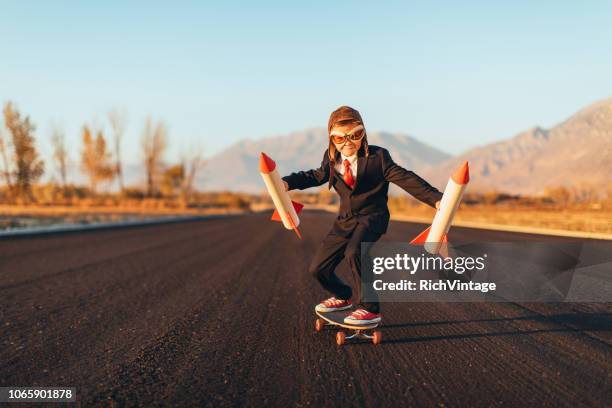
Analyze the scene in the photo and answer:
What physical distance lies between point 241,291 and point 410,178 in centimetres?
373

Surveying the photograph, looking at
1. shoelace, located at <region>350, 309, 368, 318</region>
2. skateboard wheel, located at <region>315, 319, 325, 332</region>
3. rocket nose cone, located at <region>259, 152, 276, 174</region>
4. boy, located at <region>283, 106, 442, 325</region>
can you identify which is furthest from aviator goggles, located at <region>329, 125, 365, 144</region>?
skateboard wheel, located at <region>315, 319, 325, 332</region>

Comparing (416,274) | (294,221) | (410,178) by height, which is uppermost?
(410,178)

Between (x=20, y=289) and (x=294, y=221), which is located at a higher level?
(x=294, y=221)

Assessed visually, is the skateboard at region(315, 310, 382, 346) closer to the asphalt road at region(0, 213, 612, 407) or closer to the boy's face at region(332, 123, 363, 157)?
the asphalt road at region(0, 213, 612, 407)

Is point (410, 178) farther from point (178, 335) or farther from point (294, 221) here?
point (178, 335)

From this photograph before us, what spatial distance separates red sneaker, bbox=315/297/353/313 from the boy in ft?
1.36

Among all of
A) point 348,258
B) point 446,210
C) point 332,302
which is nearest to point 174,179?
point 332,302

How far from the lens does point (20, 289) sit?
7.05m

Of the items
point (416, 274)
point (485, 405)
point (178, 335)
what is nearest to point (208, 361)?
point (178, 335)

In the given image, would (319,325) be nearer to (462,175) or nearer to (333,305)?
(333,305)

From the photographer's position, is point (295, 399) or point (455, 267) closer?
point (295, 399)

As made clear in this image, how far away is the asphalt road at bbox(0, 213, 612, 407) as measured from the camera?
3070 millimetres

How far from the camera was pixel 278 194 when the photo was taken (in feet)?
14.4

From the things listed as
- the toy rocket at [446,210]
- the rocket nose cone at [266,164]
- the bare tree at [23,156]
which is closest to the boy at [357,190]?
the toy rocket at [446,210]
